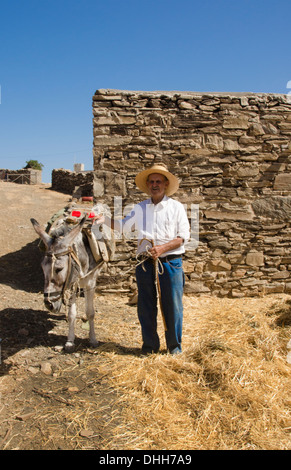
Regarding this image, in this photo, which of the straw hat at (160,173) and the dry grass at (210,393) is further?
the straw hat at (160,173)

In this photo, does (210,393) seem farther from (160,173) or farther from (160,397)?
(160,173)

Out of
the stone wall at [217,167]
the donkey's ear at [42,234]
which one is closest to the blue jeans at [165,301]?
the donkey's ear at [42,234]

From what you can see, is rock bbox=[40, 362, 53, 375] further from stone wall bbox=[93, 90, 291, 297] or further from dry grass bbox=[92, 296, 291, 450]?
stone wall bbox=[93, 90, 291, 297]

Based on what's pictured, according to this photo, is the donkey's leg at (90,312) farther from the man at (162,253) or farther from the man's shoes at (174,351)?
the man's shoes at (174,351)

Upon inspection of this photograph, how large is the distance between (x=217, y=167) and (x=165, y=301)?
3223mm

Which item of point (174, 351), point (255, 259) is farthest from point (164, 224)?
point (255, 259)

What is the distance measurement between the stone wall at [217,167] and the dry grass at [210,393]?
1844mm

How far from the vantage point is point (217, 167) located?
19.5ft

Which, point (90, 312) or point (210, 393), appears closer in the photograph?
point (210, 393)

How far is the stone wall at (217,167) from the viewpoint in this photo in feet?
18.9

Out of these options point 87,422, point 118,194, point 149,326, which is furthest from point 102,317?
point 87,422

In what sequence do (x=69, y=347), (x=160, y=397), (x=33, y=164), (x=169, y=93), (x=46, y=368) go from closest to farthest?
(x=160, y=397), (x=46, y=368), (x=69, y=347), (x=169, y=93), (x=33, y=164)

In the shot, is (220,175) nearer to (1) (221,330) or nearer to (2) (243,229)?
(2) (243,229)

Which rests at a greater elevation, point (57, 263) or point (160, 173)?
point (160, 173)
